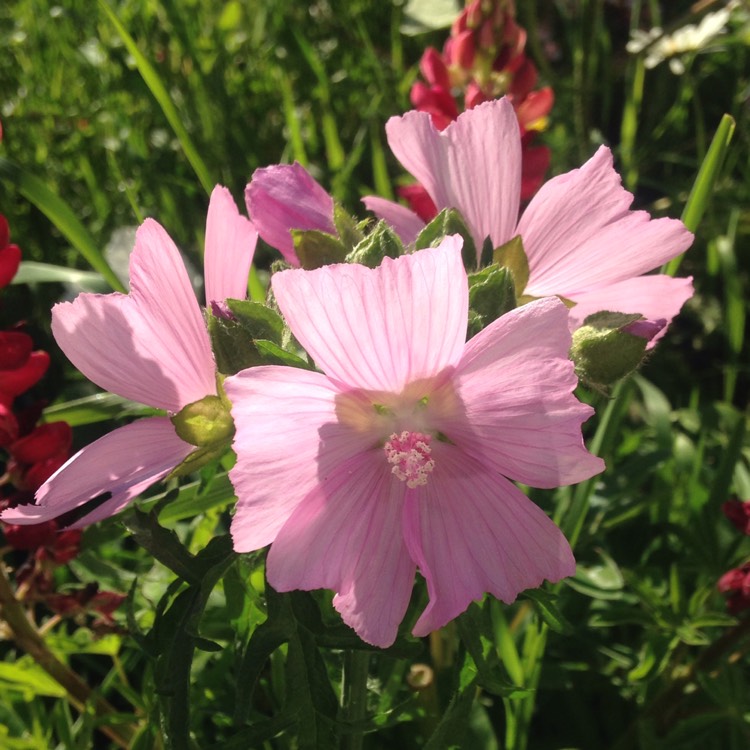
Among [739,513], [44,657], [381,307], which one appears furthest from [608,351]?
[44,657]

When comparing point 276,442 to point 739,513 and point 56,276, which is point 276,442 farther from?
point 56,276

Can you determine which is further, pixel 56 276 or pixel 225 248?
pixel 56 276

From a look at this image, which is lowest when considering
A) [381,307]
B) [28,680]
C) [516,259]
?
[28,680]

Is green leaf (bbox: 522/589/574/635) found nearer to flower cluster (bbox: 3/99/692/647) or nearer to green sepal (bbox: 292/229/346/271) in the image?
flower cluster (bbox: 3/99/692/647)

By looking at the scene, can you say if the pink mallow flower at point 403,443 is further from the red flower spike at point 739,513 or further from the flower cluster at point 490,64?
the flower cluster at point 490,64

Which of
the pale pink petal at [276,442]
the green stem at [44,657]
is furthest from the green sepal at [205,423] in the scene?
the green stem at [44,657]

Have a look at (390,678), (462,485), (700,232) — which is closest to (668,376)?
(700,232)

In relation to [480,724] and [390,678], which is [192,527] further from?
[480,724]
